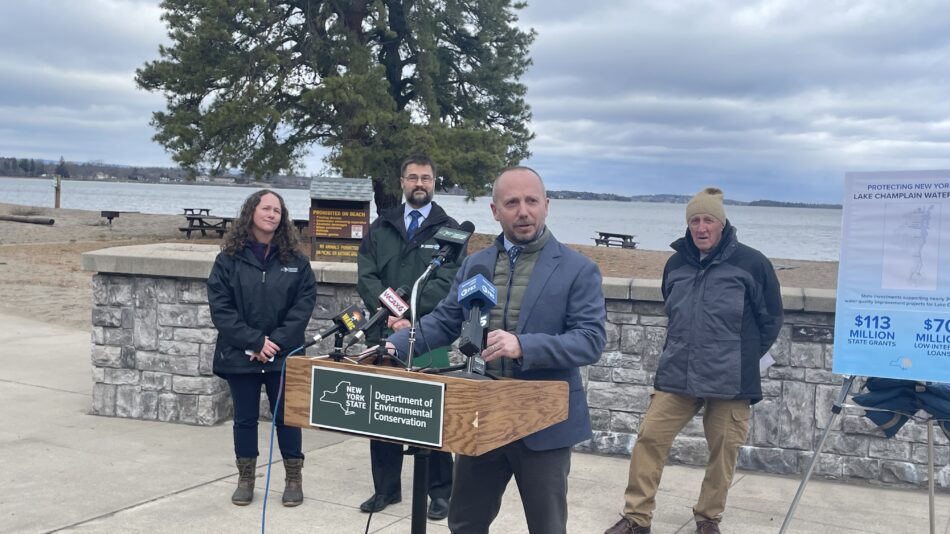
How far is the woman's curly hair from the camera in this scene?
5.52 m

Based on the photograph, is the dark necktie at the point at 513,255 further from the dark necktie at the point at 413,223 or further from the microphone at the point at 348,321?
the dark necktie at the point at 413,223

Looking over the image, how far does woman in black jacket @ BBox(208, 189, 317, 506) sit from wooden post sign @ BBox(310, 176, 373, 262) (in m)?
10.4

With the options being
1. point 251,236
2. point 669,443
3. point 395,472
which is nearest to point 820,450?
point 669,443

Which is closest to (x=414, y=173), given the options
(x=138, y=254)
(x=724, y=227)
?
(x=724, y=227)

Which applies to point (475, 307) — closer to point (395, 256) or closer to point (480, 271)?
point (480, 271)

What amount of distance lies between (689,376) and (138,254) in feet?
15.4

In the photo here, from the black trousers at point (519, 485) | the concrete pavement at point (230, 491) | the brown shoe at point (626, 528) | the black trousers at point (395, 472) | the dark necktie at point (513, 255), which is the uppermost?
the dark necktie at point (513, 255)

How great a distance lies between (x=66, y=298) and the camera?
15484 millimetres

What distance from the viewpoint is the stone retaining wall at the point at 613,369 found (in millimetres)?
6312

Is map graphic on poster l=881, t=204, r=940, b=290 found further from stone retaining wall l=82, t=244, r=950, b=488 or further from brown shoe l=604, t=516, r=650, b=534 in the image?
brown shoe l=604, t=516, r=650, b=534

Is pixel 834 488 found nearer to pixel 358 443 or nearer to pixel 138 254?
pixel 358 443

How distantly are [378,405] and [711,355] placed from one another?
2.73 meters

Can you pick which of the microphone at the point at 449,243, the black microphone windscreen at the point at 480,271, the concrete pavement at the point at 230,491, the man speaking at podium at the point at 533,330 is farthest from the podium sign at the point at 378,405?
the concrete pavement at the point at 230,491

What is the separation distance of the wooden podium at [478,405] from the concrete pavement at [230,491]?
2.31 meters
